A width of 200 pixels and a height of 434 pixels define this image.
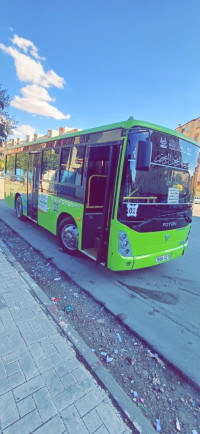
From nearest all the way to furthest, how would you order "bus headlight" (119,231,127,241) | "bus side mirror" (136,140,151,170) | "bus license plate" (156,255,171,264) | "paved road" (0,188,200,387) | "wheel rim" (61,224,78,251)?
"paved road" (0,188,200,387), "bus side mirror" (136,140,151,170), "bus headlight" (119,231,127,241), "bus license plate" (156,255,171,264), "wheel rim" (61,224,78,251)

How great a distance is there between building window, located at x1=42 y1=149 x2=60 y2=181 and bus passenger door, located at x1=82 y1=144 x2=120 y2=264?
A: 4.17 ft

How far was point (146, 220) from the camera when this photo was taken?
3.57 m

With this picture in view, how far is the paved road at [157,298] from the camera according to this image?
101 inches

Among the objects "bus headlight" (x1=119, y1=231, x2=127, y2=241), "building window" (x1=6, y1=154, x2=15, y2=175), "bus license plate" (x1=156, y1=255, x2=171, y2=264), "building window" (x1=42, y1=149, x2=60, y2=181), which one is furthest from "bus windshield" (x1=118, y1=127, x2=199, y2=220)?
"building window" (x1=6, y1=154, x2=15, y2=175)

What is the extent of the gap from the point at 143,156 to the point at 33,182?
186 inches

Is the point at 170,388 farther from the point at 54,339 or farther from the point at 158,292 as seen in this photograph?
the point at 158,292

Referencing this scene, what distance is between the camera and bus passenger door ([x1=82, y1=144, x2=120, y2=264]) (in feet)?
11.8

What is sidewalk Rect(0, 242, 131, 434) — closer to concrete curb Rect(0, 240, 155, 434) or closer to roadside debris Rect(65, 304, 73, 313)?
concrete curb Rect(0, 240, 155, 434)

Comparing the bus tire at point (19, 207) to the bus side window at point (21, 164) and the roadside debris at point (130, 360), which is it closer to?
the bus side window at point (21, 164)

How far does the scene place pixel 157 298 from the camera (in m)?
3.59

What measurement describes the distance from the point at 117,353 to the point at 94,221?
107 inches

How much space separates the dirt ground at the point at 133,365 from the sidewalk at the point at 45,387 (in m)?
0.33

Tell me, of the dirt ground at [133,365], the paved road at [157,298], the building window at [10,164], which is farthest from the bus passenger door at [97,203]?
the building window at [10,164]

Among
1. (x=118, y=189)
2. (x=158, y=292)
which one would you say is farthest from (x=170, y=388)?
(x=118, y=189)
